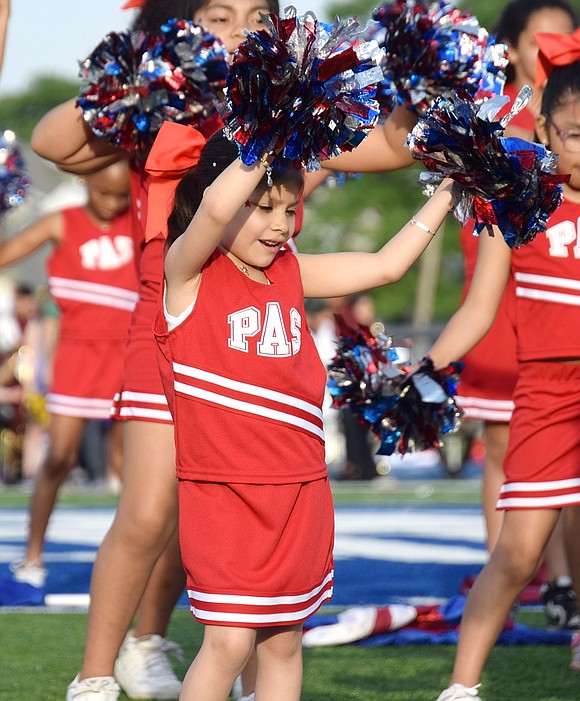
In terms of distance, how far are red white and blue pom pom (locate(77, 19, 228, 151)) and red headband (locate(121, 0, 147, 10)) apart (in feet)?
1.13

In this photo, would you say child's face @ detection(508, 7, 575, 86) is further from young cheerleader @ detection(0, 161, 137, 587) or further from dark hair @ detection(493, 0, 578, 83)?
young cheerleader @ detection(0, 161, 137, 587)

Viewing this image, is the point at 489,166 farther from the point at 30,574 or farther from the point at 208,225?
the point at 30,574

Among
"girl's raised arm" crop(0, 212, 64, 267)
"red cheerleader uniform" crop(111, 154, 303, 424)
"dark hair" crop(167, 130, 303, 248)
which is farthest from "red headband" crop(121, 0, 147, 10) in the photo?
"girl's raised arm" crop(0, 212, 64, 267)

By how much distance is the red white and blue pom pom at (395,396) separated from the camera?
3725 millimetres

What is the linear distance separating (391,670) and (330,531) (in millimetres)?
1388

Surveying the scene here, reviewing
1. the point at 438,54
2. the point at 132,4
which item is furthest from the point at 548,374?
the point at 132,4

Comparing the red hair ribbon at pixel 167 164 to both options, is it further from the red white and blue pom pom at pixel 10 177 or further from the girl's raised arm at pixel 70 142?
the red white and blue pom pom at pixel 10 177

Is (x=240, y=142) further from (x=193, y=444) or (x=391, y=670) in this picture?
(x=391, y=670)

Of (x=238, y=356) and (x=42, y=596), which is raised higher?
(x=238, y=356)

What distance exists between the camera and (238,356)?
2988 mm

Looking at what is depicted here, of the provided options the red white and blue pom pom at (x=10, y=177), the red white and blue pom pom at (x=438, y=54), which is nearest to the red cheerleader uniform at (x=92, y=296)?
the red white and blue pom pom at (x=10, y=177)

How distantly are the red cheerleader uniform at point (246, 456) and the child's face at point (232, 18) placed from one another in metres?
1.13

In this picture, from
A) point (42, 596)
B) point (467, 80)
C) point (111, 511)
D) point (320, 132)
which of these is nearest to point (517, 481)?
point (467, 80)

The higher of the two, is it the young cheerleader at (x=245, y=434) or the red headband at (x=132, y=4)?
the red headband at (x=132, y=4)
